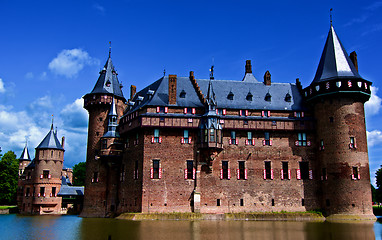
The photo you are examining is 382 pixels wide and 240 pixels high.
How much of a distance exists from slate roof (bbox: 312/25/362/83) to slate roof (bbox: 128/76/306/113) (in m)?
4.74

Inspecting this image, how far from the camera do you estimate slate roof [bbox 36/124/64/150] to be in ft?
227

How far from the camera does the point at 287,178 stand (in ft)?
166

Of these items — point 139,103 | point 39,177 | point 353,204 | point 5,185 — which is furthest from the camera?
point 5,185

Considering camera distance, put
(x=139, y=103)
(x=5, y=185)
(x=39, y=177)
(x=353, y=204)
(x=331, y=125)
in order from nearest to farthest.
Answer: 1. (x=353, y=204)
2. (x=331, y=125)
3. (x=139, y=103)
4. (x=39, y=177)
5. (x=5, y=185)

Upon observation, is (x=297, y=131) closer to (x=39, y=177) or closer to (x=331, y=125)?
(x=331, y=125)

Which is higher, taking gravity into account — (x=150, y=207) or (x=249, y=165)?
(x=249, y=165)

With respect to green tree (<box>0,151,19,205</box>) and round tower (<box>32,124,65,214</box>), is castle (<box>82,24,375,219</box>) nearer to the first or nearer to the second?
round tower (<box>32,124,65,214</box>)

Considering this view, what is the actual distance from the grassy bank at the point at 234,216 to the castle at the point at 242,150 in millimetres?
1123

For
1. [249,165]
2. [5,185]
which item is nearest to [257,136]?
[249,165]

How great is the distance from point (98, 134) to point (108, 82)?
7.95m

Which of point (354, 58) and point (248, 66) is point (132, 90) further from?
point (354, 58)

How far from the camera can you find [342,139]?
159 feet

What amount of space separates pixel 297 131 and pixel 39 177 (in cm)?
4286

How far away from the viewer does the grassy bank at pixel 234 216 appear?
45656 millimetres
